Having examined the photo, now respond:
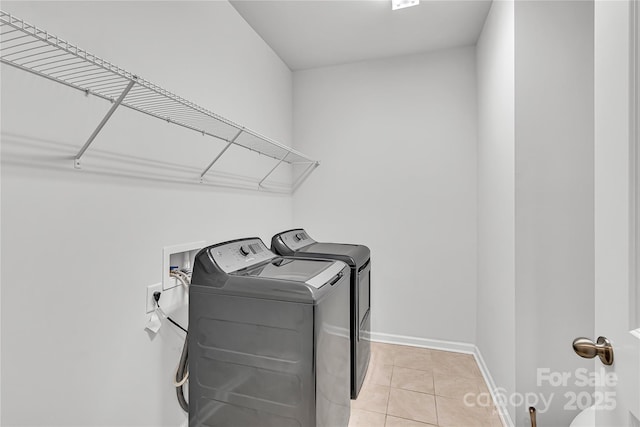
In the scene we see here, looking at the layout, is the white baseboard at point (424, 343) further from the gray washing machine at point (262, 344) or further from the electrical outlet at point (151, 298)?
the electrical outlet at point (151, 298)

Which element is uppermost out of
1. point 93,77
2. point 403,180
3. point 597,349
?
point 93,77

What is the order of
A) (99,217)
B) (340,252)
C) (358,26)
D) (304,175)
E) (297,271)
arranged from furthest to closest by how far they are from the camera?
(304,175) < (358,26) < (340,252) < (297,271) < (99,217)

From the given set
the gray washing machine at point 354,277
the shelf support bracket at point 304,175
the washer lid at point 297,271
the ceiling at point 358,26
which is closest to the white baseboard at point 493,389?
the gray washing machine at point 354,277

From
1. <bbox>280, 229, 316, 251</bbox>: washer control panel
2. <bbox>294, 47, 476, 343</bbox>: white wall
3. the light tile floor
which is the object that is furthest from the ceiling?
the light tile floor

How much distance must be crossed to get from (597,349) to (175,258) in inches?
66.8

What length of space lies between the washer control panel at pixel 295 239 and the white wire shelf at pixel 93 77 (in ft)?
2.31

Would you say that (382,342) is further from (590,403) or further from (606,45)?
(606,45)

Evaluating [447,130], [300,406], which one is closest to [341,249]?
[300,406]

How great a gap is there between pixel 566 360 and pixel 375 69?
8.64ft

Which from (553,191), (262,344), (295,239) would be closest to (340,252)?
(295,239)

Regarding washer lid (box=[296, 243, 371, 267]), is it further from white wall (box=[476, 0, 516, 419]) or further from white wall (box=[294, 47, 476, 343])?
white wall (box=[476, 0, 516, 419])

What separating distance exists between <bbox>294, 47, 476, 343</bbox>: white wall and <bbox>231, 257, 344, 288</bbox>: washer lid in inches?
57.7

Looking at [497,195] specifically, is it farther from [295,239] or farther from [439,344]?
[439,344]

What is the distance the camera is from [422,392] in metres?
2.19
